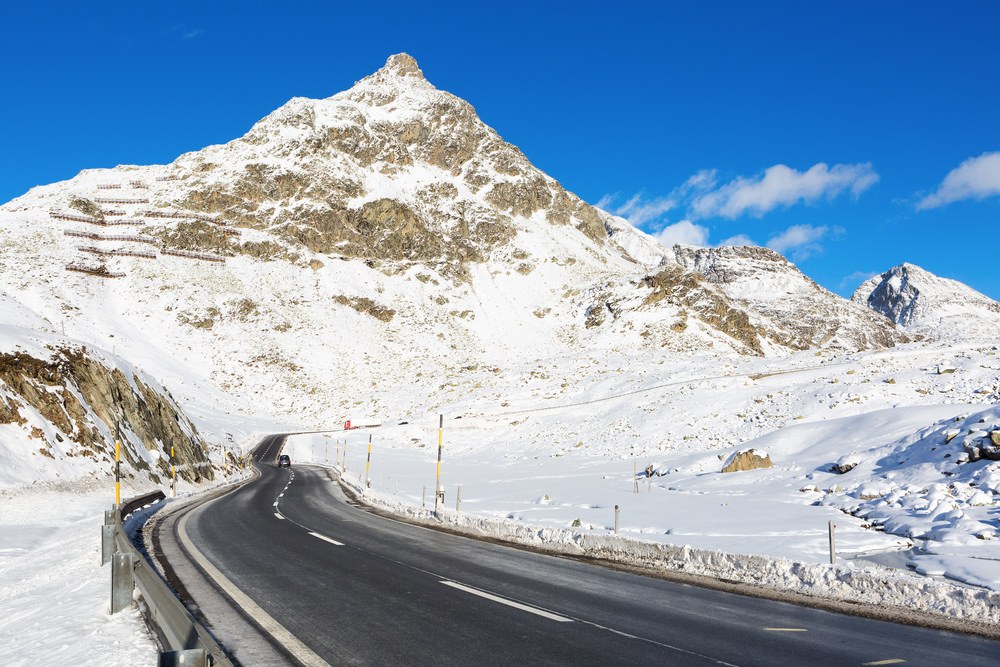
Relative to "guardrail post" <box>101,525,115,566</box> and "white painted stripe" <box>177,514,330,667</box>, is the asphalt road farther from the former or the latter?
"guardrail post" <box>101,525,115,566</box>

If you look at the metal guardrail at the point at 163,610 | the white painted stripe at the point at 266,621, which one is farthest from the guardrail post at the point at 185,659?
the white painted stripe at the point at 266,621

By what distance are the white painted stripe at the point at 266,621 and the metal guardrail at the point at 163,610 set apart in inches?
32.8

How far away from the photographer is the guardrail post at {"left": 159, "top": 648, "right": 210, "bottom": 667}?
11.4 feet

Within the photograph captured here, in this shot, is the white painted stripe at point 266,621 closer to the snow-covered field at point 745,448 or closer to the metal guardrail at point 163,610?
the metal guardrail at point 163,610

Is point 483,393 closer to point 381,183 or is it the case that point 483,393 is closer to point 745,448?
point 745,448

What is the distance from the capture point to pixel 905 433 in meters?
23.0

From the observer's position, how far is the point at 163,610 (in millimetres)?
4977

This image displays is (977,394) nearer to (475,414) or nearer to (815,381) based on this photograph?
(815,381)

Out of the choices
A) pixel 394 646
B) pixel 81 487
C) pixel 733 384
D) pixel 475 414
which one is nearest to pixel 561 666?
pixel 394 646

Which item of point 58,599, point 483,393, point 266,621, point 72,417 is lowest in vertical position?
point 58,599

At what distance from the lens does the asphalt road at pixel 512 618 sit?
6125mm

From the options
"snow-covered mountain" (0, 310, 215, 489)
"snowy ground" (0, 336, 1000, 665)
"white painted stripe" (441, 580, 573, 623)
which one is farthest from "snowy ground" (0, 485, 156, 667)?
"white painted stripe" (441, 580, 573, 623)

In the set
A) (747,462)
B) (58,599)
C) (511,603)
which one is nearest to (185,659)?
(511,603)

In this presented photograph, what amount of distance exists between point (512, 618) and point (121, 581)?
4.43 metres
